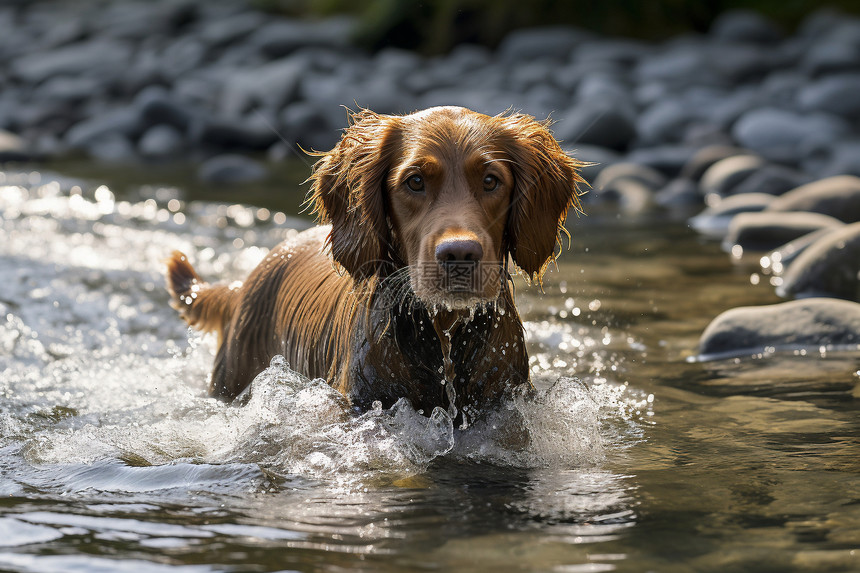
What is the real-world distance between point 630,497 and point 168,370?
10.6ft

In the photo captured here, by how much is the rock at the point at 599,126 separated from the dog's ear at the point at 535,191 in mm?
8421

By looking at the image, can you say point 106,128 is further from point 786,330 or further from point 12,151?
point 786,330

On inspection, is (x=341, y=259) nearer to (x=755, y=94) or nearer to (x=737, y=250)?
(x=737, y=250)

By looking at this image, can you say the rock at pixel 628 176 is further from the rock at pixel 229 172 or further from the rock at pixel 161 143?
the rock at pixel 161 143

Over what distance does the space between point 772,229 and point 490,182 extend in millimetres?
5284

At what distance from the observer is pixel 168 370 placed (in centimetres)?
618

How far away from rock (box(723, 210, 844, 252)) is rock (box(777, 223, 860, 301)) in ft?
4.65

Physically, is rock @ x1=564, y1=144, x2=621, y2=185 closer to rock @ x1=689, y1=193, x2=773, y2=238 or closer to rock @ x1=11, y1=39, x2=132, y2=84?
rock @ x1=689, y1=193, x2=773, y2=238

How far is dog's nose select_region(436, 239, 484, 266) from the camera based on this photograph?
12.5ft

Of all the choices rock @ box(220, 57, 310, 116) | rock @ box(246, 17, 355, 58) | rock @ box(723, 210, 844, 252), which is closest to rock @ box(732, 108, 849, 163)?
rock @ box(723, 210, 844, 252)

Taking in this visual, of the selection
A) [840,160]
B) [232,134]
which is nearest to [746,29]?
[840,160]

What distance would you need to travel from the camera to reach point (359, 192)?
171 inches

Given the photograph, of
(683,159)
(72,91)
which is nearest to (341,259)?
(683,159)

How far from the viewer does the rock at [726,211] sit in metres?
9.68
